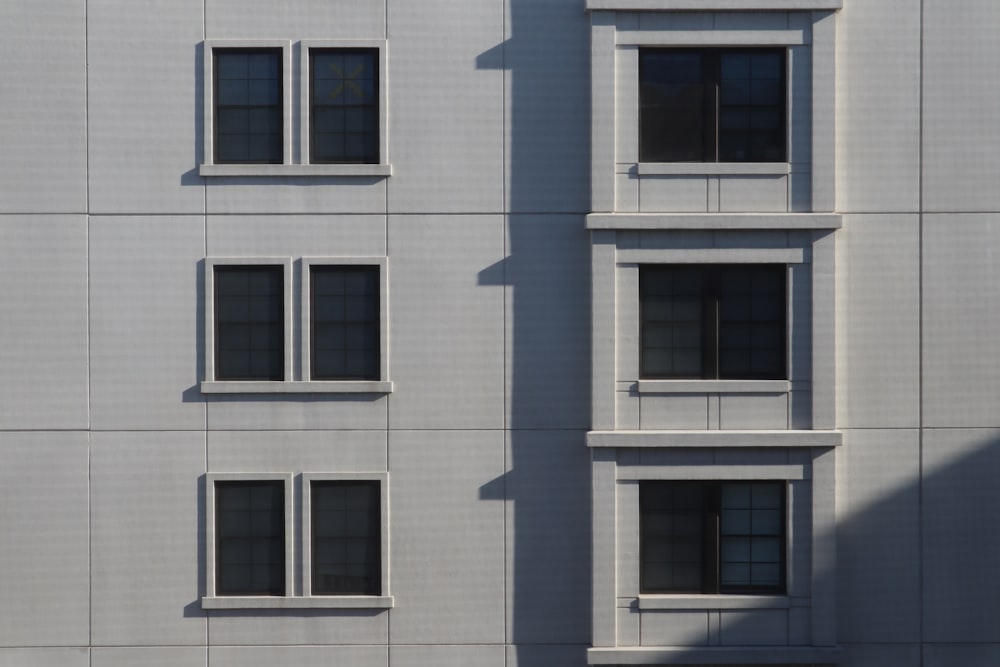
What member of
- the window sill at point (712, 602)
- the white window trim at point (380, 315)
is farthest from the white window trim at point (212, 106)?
the window sill at point (712, 602)

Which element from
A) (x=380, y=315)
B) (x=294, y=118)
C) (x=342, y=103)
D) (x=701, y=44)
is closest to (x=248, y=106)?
(x=294, y=118)

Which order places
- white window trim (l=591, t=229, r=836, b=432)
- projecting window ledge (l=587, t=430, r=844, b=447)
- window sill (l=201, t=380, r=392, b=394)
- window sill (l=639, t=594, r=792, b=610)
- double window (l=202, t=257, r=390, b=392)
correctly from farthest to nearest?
double window (l=202, t=257, r=390, b=392)
window sill (l=201, t=380, r=392, b=394)
window sill (l=639, t=594, r=792, b=610)
white window trim (l=591, t=229, r=836, b=432)
projecting window ledge (l=587, t=430, r=844, b=447)

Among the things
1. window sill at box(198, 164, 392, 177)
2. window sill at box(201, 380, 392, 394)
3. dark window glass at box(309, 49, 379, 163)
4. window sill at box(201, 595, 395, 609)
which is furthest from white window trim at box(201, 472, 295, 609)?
dark window glass at box(309, 49, 379, 163)

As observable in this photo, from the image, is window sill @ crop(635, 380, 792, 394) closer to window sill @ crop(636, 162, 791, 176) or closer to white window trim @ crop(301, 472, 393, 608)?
window sill @ crop(636, 162, 791, 176)

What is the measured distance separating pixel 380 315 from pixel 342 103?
9.34ft

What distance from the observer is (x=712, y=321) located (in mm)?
12727

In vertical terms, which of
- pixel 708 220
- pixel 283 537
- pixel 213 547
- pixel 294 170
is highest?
pixel 294 170

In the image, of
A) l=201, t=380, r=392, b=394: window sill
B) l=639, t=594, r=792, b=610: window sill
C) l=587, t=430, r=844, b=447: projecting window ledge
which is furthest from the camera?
l=201, t=380, r=392, b=394: window sill

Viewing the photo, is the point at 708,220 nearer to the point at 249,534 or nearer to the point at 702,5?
the point at 702,5

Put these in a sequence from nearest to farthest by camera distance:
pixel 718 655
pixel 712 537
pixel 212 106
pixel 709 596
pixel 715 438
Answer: pixel 715 438
pixel 718 655
pixel 709 596
pixel 712 537
pixel 212 106

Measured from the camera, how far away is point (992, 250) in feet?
41.8

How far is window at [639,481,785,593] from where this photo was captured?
41.7 feet

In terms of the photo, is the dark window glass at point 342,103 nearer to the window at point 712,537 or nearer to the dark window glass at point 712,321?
the dark window glass at point 712,321

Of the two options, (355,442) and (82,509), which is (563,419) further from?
(82,509)
